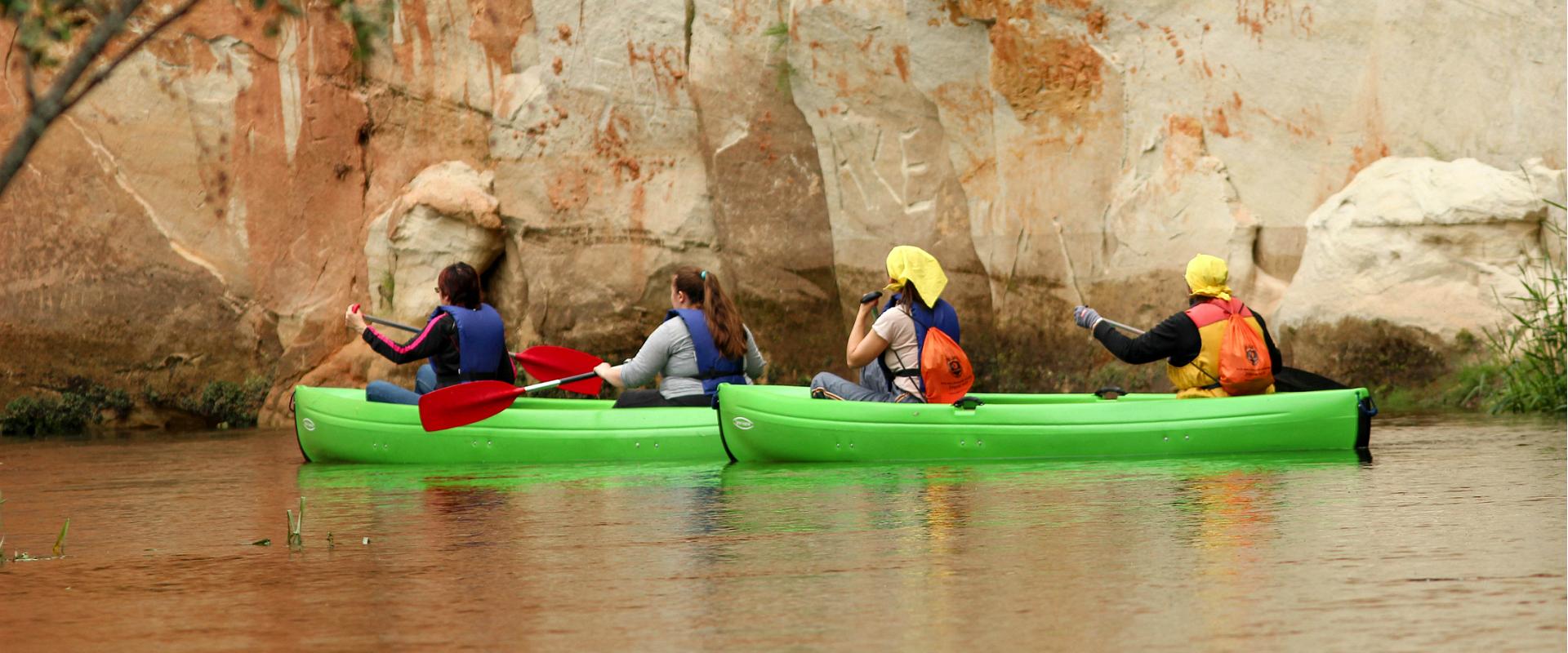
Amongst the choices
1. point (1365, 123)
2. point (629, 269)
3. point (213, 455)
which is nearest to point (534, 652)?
point (213, 455)

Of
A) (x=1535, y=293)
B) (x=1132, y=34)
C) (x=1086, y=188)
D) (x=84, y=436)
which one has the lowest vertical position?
(x=84, y=436)

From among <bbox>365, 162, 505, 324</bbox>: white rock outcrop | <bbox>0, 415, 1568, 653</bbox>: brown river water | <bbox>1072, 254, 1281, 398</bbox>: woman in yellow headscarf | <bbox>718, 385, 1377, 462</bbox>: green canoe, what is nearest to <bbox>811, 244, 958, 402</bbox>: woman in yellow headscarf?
<bbox>718, 385, 1377, 462</bbox>: green canoe

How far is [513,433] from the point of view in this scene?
1078 centimetres

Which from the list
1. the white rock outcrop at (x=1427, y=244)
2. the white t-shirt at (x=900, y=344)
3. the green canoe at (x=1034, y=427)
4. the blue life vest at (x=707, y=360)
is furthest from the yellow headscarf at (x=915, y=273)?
the white rock outcrop at (x=1427, y=244)

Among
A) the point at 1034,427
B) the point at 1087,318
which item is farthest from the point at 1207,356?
the point at 1034,427

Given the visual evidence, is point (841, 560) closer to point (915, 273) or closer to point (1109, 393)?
point (915, 273)

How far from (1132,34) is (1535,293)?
4831 mm

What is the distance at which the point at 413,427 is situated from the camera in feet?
36.2

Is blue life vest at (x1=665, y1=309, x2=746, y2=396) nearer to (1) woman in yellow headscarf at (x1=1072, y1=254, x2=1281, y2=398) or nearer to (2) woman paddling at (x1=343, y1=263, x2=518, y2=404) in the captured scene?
(2) woman paddling at (x1=343, y1=263, x2=518, y2=404)

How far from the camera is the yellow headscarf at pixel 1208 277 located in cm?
958

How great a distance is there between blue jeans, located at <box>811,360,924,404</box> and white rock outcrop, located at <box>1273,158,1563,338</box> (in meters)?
5.75

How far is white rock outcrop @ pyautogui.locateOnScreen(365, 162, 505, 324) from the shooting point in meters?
17.7

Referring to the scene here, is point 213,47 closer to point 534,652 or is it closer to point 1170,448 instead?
point 1170,448

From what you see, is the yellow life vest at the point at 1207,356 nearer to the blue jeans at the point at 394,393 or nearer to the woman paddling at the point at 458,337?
the woman paddling at the point at 458,337
